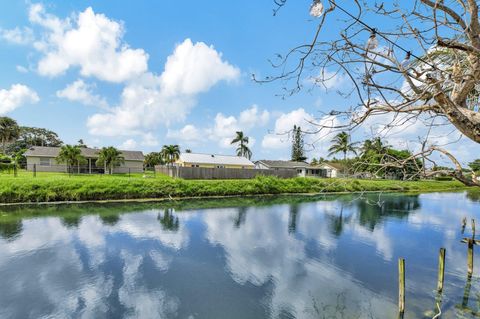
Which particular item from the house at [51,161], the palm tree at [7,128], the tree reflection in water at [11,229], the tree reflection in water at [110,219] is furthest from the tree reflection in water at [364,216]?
the palm tree at [7,128]

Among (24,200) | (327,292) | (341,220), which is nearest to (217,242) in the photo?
(327,292)

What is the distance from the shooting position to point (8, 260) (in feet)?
29.4

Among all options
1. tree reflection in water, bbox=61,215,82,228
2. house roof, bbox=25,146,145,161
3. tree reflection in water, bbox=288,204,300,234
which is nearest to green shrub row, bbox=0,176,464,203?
tree reflection in water, bbox=288,204,300,234

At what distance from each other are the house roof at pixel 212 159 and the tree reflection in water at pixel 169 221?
19407mm

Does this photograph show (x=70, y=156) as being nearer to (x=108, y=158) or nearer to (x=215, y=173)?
(x=108, y=158)

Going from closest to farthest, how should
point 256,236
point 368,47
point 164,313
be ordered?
point 368,47
point 164,313
point 256,236

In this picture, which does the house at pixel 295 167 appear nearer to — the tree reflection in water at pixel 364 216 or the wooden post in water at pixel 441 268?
the tree reflection in water at pixel 364 216

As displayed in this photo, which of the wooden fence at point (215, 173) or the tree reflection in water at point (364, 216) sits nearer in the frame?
the tree reflection in water at point (364, 216)

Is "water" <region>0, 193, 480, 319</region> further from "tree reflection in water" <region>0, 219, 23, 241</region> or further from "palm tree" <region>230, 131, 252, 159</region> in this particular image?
"palm tree" <region>230, 131, 252, 159</region>

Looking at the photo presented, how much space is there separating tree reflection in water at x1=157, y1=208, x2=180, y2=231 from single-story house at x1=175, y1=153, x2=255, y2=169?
1880 cm

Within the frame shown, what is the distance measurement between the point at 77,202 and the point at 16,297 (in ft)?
46.8

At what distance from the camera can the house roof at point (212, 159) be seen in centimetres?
3769

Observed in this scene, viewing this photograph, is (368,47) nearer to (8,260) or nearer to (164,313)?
(164,313)

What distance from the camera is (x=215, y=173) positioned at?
31.5 meters
